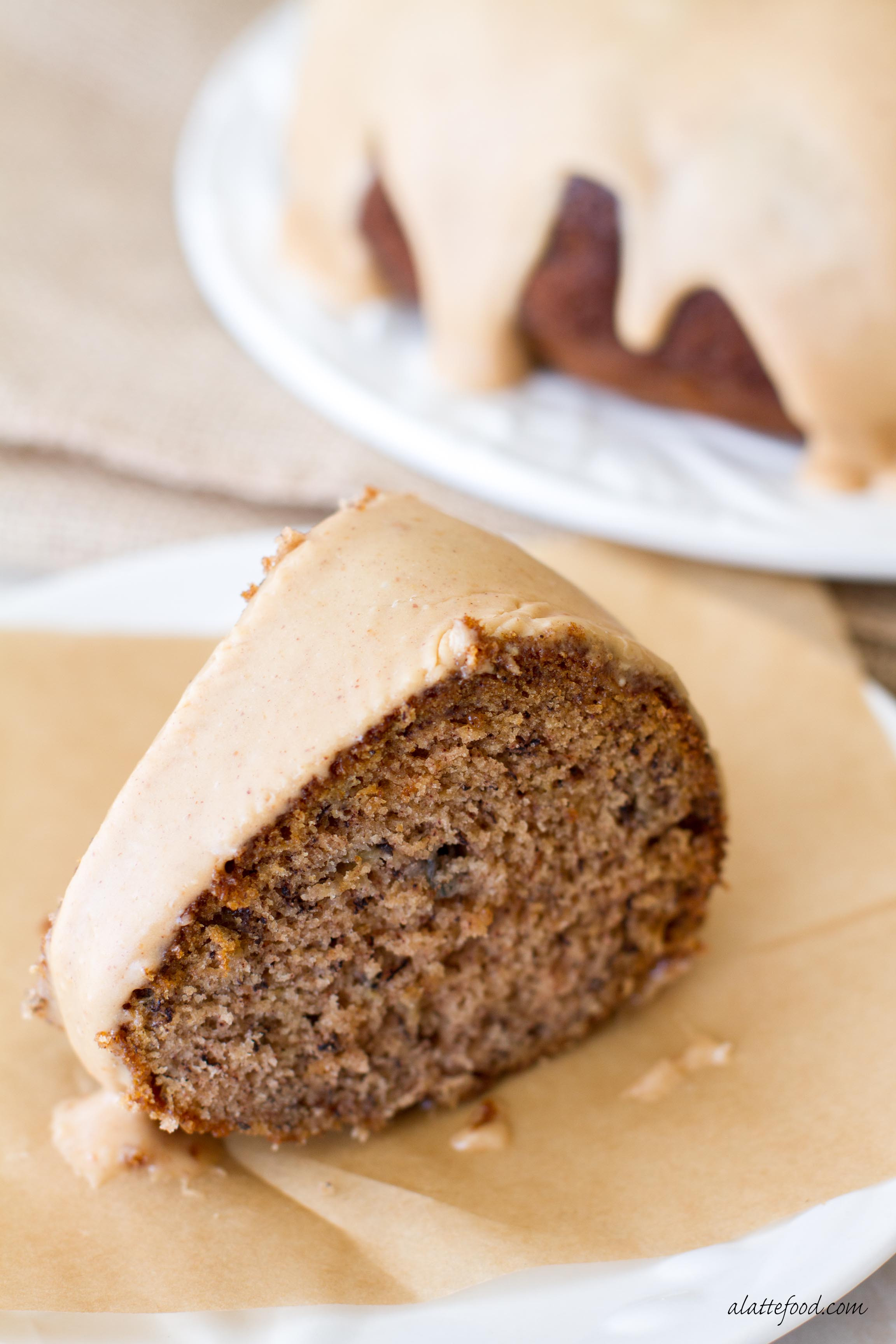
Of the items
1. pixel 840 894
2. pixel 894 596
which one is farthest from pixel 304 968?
pixel 894 596

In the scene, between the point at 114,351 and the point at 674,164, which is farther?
the point at 114,351

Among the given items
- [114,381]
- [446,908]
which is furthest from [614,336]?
[446,908]

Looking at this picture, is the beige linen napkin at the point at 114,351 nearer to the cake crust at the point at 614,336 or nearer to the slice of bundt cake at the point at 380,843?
the cake crust at the point at 614,336

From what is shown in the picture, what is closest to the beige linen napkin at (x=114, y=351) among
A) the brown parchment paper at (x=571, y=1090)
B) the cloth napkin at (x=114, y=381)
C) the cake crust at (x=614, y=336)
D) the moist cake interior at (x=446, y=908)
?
the cloth napkin at (x=114, y=381)

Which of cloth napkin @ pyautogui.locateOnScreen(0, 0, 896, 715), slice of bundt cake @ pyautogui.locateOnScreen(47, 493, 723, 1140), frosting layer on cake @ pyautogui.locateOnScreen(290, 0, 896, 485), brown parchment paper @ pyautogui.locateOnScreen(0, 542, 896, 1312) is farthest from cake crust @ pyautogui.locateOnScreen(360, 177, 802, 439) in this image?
slice of bundt cake @ pyautogui.locateOnScreen(47, 493, 723, 1140)

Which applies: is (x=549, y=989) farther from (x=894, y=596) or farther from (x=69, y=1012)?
(x=894, y=596)

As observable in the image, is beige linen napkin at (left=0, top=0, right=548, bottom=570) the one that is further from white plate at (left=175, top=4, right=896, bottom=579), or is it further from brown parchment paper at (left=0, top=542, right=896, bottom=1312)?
brown parchment paper at (left=0, top=542, right=896, bottom=1312)

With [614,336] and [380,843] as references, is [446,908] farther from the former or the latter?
[614,336]
